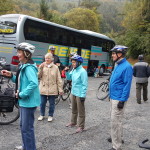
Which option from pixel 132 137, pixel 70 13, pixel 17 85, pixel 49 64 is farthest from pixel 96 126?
pixel 70 13

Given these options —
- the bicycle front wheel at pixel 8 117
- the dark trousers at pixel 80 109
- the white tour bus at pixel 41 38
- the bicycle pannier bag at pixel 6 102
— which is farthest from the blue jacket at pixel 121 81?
the white tour bus at pixel 41 38

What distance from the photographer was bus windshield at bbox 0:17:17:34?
458 inches

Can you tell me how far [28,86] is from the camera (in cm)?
313

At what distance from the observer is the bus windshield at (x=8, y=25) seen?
11625 mm

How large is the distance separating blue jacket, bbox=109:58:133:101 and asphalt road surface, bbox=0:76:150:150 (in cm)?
109

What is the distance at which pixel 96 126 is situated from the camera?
17.7 ft

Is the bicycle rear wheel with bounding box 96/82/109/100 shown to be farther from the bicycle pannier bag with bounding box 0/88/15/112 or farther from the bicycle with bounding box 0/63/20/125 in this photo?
the bicycle pannier bag with bounding box 0/88/15/112

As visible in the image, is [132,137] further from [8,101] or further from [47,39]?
[47,39]

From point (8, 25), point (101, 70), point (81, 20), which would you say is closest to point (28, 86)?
point (8, 25)

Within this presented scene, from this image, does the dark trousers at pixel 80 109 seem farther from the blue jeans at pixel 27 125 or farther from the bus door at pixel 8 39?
the bus door at pixel 8 39

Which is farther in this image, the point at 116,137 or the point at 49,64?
the point at 49,64

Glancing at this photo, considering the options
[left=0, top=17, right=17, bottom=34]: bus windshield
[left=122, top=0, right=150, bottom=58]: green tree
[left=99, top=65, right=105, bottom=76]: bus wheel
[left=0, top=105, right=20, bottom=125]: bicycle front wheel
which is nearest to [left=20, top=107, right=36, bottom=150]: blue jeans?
[left=0, top=105, right=20, bottom=125]: bicycle front wheel

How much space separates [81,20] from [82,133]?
166 ft

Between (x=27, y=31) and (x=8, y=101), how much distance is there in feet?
25.6
